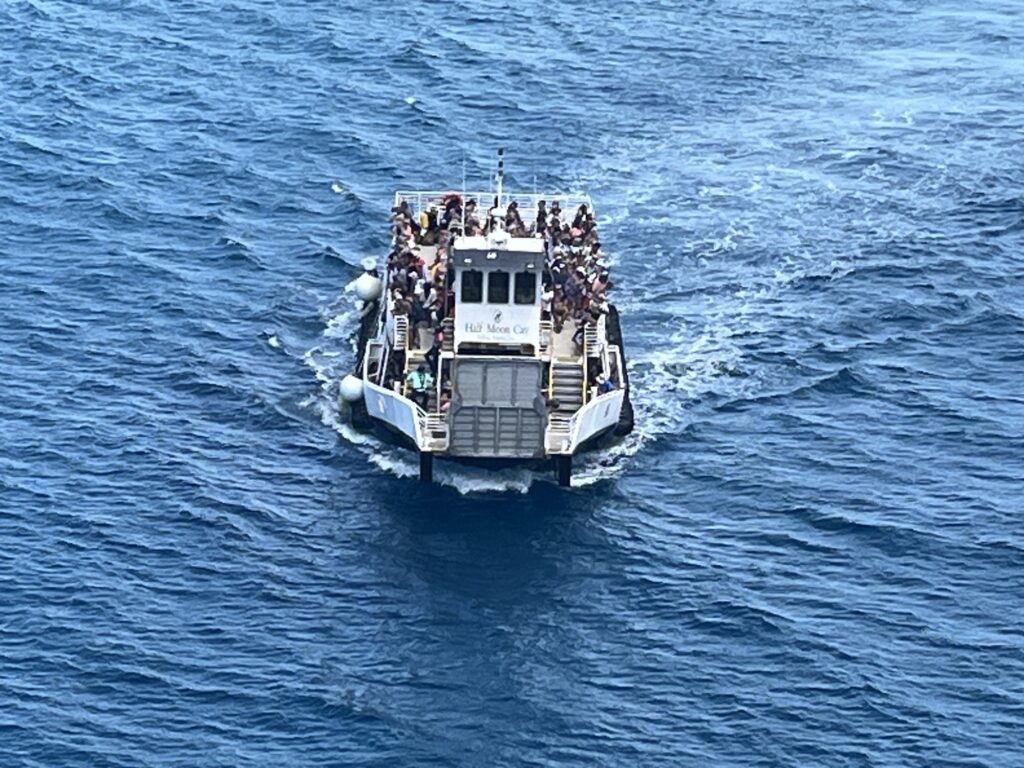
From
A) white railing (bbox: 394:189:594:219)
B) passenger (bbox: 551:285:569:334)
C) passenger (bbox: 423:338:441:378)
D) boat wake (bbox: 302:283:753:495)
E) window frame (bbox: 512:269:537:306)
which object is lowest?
boat wake (bbox: 302:283:753:495)

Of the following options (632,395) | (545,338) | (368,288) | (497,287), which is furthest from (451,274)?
(368,288)

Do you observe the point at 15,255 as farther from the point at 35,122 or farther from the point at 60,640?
the point at 60,640

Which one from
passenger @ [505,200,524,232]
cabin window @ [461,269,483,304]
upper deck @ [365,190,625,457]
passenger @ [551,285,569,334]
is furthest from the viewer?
passenger @ [505,200,524,232]

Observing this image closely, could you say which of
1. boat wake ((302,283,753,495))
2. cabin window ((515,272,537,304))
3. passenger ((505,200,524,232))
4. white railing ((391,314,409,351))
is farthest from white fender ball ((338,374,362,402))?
passenger ((505,200,524,232))

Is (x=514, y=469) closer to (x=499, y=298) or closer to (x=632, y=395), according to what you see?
(x=499, y=298)

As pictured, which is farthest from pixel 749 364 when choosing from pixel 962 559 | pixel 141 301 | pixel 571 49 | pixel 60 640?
pixel 571 49

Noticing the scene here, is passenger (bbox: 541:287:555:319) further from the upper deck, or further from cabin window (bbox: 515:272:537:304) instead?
cabin window (bbox: 515:272:537:304)
